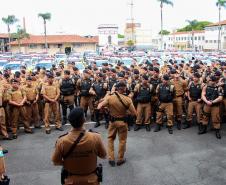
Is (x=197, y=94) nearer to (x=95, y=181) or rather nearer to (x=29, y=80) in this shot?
(x=29, y=80)

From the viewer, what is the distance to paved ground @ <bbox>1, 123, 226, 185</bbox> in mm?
6184

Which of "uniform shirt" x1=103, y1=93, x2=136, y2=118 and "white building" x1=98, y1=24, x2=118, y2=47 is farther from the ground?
"white building" x1=98, y1=24, x2=118, y2=47

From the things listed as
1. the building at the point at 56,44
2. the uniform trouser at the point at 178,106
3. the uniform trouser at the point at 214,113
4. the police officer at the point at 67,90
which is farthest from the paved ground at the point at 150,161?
the building at the point at 56,44

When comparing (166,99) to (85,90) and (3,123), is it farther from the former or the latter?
(3,123)

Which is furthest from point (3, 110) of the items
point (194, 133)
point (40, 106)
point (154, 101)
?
point (194, 133)

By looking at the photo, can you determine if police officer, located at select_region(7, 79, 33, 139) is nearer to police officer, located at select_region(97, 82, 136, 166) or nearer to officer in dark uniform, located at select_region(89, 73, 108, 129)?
officer in dark uniform, located at select_region(89, 73, 108, 129)

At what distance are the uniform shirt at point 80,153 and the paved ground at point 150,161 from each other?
2.30 m

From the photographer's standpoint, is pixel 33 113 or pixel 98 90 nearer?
pixel 33 113

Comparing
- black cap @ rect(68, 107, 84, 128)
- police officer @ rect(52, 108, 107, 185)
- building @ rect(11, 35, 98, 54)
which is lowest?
police officer @ rect(52, 108, 107, 185)

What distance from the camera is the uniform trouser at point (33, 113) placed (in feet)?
31.8

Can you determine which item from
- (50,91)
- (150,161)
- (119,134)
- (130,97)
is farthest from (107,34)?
(119,134)

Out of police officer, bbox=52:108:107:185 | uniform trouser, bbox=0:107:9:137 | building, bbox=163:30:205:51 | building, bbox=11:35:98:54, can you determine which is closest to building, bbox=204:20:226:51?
building, bbox=163:30:205:51

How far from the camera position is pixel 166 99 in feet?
29.9

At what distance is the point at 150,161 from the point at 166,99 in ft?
8.31
